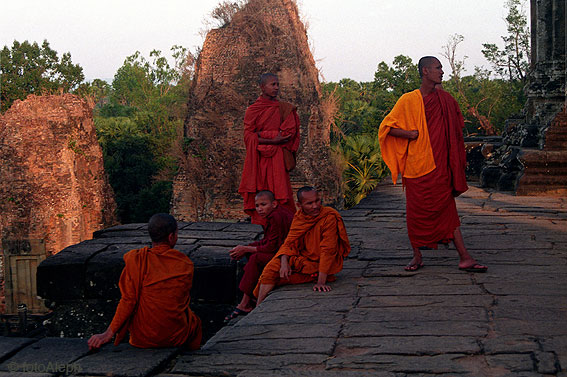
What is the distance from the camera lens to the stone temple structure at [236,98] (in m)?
20.5

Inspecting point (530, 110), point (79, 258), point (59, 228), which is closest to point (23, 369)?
point (79, 258)

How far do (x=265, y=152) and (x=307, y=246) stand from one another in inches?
70.5

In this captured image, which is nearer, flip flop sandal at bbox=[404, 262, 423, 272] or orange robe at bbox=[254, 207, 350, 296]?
orange robe at bbox=[254, 207, 350, 296]

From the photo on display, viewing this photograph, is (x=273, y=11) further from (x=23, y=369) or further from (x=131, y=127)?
(x=23, y=369)

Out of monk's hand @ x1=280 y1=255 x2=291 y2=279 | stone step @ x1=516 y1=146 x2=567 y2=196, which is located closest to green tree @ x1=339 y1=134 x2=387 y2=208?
stone step @ x1=516 y1=146 x2=567 y2=196

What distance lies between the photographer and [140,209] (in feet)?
88.8

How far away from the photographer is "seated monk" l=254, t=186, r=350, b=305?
4.29 metres

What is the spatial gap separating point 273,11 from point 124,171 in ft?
38.0

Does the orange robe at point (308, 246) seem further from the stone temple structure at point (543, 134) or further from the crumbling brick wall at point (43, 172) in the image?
the crumbling brick wall at point (43, 172)

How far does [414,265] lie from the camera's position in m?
4.63

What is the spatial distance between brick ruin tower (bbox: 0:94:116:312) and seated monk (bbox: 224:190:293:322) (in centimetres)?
1890

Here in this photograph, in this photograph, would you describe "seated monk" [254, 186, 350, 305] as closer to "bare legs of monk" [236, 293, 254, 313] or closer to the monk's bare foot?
"bare legs of monk" [236, 293, 254, 313]

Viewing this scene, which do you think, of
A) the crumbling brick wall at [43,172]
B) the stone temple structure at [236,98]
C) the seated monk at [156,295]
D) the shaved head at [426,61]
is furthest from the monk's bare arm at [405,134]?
the crumbling brick wall at [43,172]

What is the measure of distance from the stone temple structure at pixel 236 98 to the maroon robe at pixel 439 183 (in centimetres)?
1580
